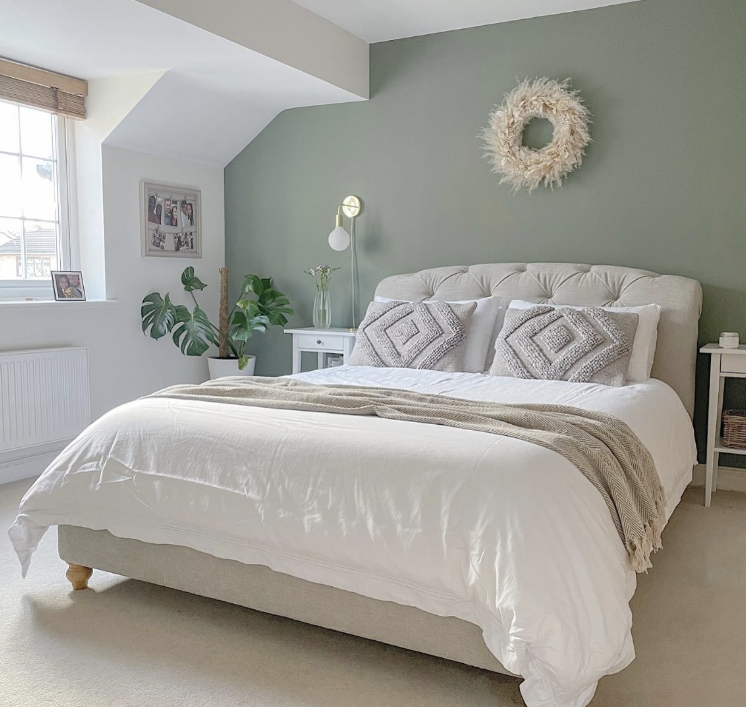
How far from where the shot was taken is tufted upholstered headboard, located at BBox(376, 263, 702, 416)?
364 centimetres

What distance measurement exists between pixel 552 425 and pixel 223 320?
10.4 feet

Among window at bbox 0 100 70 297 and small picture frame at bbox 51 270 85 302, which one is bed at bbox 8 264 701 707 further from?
window at bbox 0 100 70 297

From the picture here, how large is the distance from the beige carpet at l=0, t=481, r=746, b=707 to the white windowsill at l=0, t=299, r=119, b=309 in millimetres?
1611

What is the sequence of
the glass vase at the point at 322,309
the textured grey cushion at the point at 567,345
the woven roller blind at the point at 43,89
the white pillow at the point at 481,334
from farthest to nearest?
the glass vase at the point at 322,309, the woven roller blind at the point at 43,89, the white pillow at the point at 481,334, the textured grey cushion at the point at 567,345

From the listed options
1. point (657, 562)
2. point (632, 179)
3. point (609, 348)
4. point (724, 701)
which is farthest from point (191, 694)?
point (632, 179)

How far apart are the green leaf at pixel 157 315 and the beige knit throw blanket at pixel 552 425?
6.16 ft

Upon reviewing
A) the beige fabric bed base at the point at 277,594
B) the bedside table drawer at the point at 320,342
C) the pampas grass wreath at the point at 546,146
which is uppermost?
the pampas grass wreath at the point at 546,146

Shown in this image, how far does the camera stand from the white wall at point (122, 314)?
160 inches

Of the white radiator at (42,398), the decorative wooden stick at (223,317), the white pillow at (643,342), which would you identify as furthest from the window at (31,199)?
the white pillow at (643,342)

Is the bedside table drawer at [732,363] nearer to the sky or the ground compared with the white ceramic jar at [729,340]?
nearer to the ground

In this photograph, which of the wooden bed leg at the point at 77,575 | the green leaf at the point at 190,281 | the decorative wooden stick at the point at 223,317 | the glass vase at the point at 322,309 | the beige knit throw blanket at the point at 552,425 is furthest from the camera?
the decorative wooden stick at the point at 223,317

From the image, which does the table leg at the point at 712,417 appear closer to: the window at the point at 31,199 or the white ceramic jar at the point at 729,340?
the white ceramic jar at the point at 729,340

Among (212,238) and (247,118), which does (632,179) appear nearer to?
(247,118)

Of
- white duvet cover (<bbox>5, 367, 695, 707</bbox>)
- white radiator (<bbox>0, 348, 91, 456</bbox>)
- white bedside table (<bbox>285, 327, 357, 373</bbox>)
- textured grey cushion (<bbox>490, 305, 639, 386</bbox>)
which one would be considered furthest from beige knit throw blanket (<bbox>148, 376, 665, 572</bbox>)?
white bedside table (<bbox>285, 327, 357, 373</bbox>)
